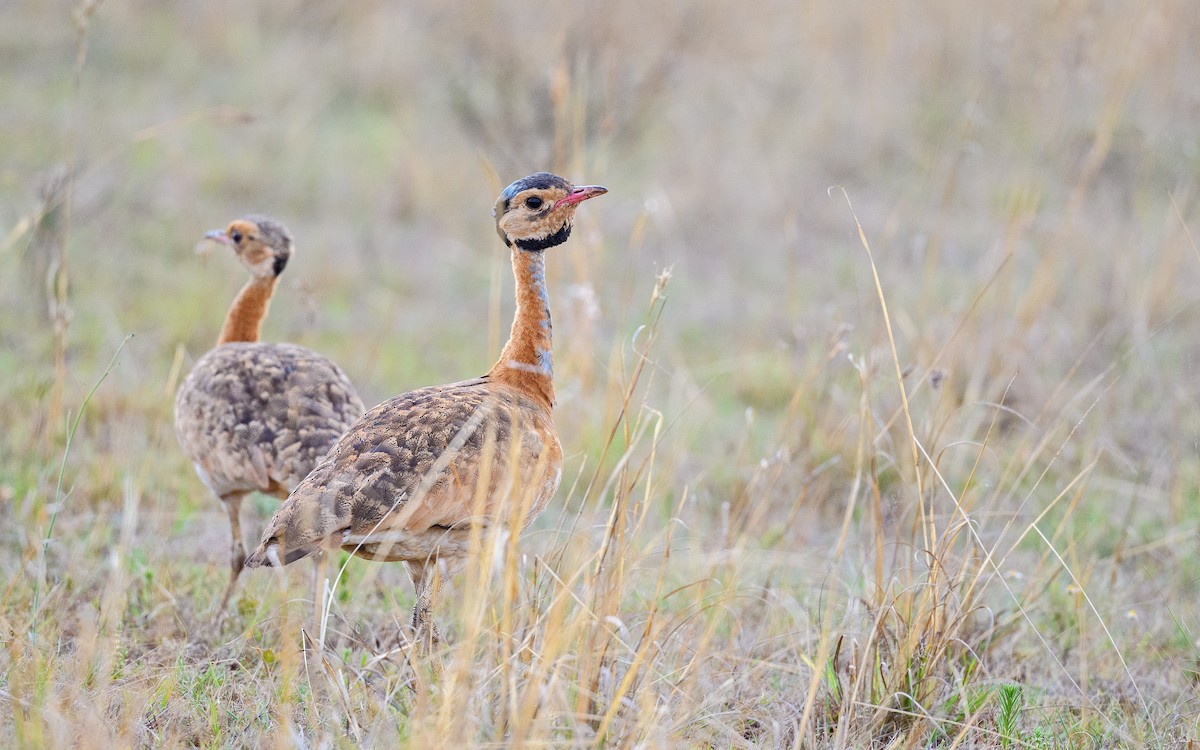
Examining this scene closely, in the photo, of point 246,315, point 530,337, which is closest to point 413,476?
point 530,337

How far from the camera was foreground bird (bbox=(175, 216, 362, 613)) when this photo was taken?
393cm

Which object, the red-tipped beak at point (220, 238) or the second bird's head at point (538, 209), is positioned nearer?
the second bird's head at point (538, 209)

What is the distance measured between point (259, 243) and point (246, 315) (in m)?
0.31

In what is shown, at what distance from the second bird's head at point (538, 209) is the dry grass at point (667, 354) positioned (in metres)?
0.39

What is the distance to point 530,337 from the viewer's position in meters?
3.84

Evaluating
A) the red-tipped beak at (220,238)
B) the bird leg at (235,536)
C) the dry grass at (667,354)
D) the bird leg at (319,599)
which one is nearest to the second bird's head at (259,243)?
the red-tipped beak at (220,238)

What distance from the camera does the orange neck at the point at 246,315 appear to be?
16.2 feet

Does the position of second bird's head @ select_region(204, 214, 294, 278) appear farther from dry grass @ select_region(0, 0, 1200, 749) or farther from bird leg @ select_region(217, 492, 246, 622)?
bird leg @ select_region(217, 492, 246, 622)

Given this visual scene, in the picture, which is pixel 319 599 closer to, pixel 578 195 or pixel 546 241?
pixel 546 241

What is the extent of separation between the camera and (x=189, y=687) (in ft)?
10.7

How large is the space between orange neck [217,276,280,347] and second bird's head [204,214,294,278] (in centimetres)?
8

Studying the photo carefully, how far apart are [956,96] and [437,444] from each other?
732 cm

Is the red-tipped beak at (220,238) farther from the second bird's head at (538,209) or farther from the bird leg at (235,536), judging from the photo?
the second bird's head at (538,209)

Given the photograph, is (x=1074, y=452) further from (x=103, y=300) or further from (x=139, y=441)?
(x=103, y=300)
